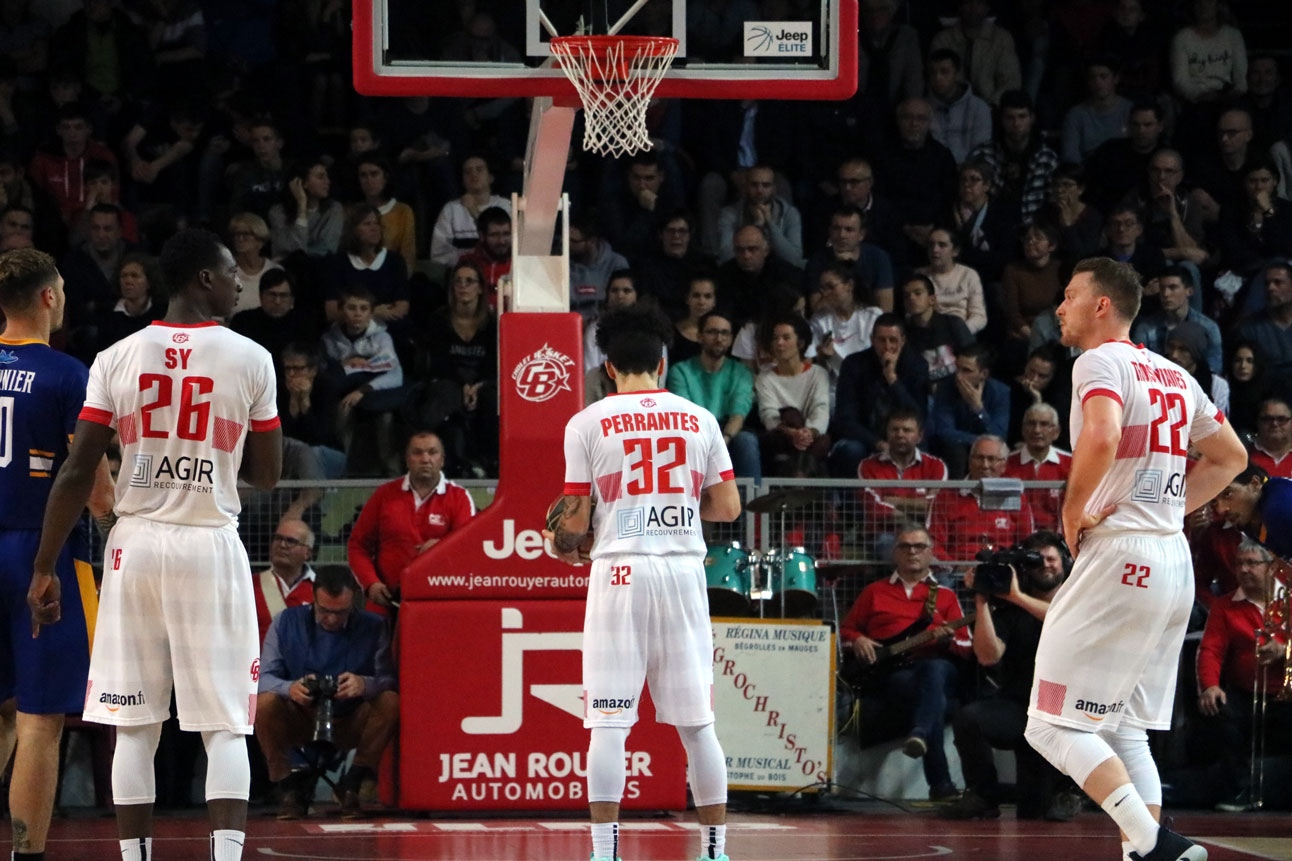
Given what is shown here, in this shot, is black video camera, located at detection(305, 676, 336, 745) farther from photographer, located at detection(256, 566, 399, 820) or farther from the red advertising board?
the red advertising board

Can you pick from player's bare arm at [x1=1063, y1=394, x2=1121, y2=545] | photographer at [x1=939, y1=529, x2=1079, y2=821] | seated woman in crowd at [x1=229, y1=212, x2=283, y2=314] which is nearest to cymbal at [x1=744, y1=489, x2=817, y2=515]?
photographer at [x1=939, y1=529, x2=1079, y2=821]

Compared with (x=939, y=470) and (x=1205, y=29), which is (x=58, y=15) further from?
(x=1205, y=29)

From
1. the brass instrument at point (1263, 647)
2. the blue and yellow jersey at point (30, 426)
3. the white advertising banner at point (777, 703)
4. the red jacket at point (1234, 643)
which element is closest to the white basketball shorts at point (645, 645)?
the blue and yellow jersey at point (30, 426)

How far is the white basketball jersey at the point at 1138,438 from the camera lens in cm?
711

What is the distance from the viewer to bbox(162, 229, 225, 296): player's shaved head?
6820 millimetres

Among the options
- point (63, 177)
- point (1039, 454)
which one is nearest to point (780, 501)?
point (1039, 454)

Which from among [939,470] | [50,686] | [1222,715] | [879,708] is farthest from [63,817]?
[1222,715]

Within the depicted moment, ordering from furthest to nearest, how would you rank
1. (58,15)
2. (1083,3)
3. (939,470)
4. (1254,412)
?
(1083,3)
(58,15)
(1254,412)
(939,470)

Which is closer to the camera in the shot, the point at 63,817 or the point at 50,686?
the point at 50,686

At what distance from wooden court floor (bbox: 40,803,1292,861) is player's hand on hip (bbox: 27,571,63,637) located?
7.02ft

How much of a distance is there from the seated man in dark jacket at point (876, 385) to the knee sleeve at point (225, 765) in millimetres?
6818

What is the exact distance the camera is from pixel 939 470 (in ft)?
40.7

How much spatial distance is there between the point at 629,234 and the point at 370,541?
4.02 meters

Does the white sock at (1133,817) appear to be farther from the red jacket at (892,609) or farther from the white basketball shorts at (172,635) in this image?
the red jacket at (892,609)
